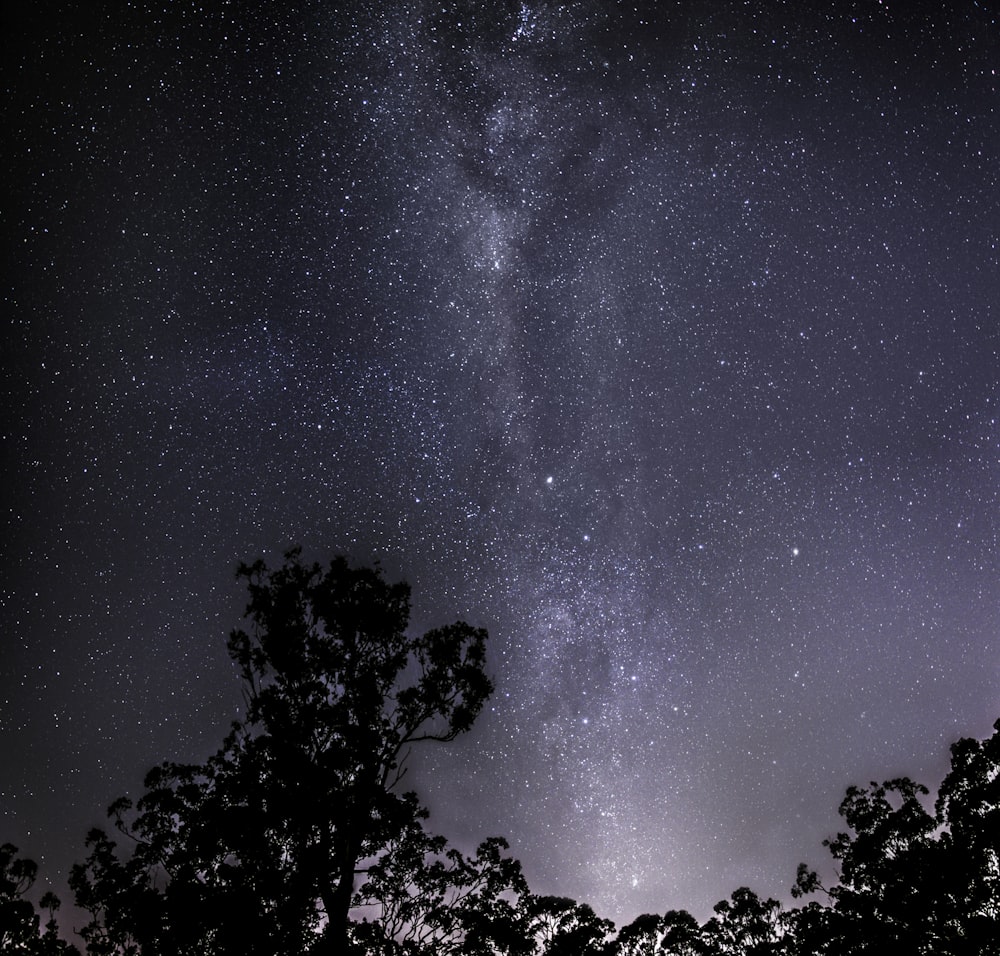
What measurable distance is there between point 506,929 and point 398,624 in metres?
6.65

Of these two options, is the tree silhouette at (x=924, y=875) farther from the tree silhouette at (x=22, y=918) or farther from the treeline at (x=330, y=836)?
the tree silhouette at (x=22, y=918)

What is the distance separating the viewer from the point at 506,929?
12.8 m

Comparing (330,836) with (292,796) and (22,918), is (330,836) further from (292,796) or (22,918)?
(22,918)

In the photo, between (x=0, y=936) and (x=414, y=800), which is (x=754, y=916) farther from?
(x=0, y=936)

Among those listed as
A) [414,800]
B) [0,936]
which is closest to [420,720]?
[414,800]

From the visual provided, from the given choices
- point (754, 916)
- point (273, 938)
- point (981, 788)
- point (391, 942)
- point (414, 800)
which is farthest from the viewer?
point (754, 916)

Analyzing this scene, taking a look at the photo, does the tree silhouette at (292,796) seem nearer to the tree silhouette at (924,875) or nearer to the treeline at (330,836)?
the treeline at (330,836)

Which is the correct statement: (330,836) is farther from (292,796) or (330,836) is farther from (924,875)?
(924,875)

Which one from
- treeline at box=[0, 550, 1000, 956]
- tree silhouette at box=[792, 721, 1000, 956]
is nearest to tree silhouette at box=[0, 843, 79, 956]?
treeline at box=[0, 550, 1000, 956]

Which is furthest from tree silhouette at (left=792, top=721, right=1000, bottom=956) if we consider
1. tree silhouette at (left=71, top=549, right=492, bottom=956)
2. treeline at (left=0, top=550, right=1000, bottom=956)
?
tree silhouette at (left=71, top=549, right=492, bottom=956)

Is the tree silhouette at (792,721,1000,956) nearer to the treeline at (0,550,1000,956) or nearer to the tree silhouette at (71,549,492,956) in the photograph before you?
the treeline at (0,550,1000,956)

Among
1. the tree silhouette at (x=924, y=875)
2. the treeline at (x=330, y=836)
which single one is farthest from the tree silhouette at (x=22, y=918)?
the tree silhouette at (x=924, y=875)

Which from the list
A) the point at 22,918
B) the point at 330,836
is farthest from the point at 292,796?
the point at 22,918

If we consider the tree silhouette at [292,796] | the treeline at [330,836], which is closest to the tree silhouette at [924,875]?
the treeline at [330,836]
